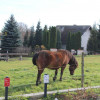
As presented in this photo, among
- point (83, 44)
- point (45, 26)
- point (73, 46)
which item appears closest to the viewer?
point (73, 46)

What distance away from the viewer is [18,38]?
88.3 ft

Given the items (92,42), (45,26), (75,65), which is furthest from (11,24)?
(75,65)

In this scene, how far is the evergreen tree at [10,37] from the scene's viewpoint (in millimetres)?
25617

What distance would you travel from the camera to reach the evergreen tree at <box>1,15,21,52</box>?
84.0 feet

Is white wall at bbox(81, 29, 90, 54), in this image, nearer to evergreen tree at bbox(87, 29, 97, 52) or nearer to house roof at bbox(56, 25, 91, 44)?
house roof at bbox(56, 25, 91, 44)

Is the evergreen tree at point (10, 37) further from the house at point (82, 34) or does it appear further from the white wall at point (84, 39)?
the white wall at point (84, 39)

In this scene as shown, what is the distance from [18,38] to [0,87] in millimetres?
21788

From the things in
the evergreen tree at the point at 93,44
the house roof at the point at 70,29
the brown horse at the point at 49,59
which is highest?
the house roof at the point at 70,29

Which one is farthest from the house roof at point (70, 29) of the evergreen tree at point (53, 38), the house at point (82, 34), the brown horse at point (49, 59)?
the brown horse at point (49, 59)

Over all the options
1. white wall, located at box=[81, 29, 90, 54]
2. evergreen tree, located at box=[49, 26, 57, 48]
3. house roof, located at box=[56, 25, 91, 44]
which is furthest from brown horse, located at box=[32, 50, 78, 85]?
house roof, located at box=[56, 25, 91, 44]

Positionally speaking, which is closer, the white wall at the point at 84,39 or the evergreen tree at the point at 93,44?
the evergreen tree at the point at 93,44

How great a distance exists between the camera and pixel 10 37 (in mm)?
26172

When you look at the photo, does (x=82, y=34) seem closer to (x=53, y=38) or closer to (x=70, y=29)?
(x=70, y=29)

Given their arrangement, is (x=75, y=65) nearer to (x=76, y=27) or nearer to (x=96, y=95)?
(x=96, y=95)
